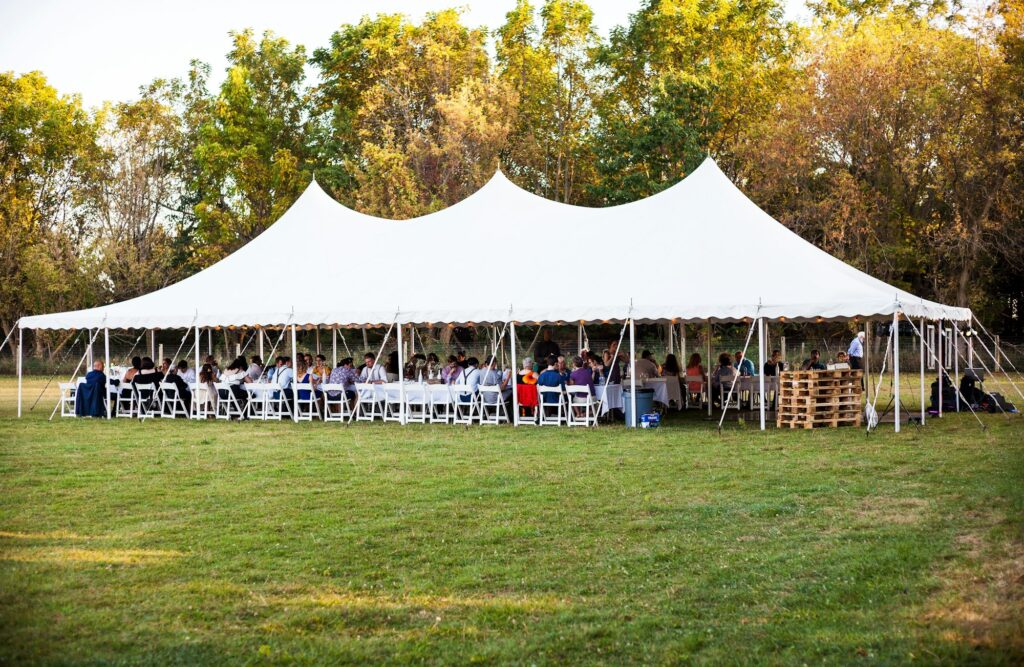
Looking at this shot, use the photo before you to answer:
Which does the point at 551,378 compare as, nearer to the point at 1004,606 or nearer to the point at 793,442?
the point at 793,442

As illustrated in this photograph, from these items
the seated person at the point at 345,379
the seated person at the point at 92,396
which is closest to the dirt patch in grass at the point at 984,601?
the seated person at the point at 345,379

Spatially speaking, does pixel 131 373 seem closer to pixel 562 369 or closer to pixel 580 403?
pixel 562 369

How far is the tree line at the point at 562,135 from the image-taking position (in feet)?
98.9

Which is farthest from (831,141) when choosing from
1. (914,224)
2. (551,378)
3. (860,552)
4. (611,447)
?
(860,552)

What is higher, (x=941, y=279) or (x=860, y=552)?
(x=941, y=279)

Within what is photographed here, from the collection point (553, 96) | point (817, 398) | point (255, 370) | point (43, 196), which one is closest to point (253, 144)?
point (43, 196)

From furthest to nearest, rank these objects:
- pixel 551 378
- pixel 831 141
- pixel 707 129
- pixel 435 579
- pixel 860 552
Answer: pixel 707 129 < pixel 831 141 < pixel 551 378 < pixel 860 552 < pixel 435 579

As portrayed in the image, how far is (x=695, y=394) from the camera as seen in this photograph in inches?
822

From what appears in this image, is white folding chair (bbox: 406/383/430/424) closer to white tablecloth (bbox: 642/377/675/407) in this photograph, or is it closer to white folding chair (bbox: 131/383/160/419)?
white tablecloth (bbox: 642/377/675/407)

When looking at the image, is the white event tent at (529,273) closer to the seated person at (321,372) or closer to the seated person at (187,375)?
the seated person at (321,372)

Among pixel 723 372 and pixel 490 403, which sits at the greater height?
pixel 723 372

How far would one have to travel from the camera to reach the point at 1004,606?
527 cm

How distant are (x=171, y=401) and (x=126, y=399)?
2.51ft

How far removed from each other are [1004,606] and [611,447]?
7716mm
